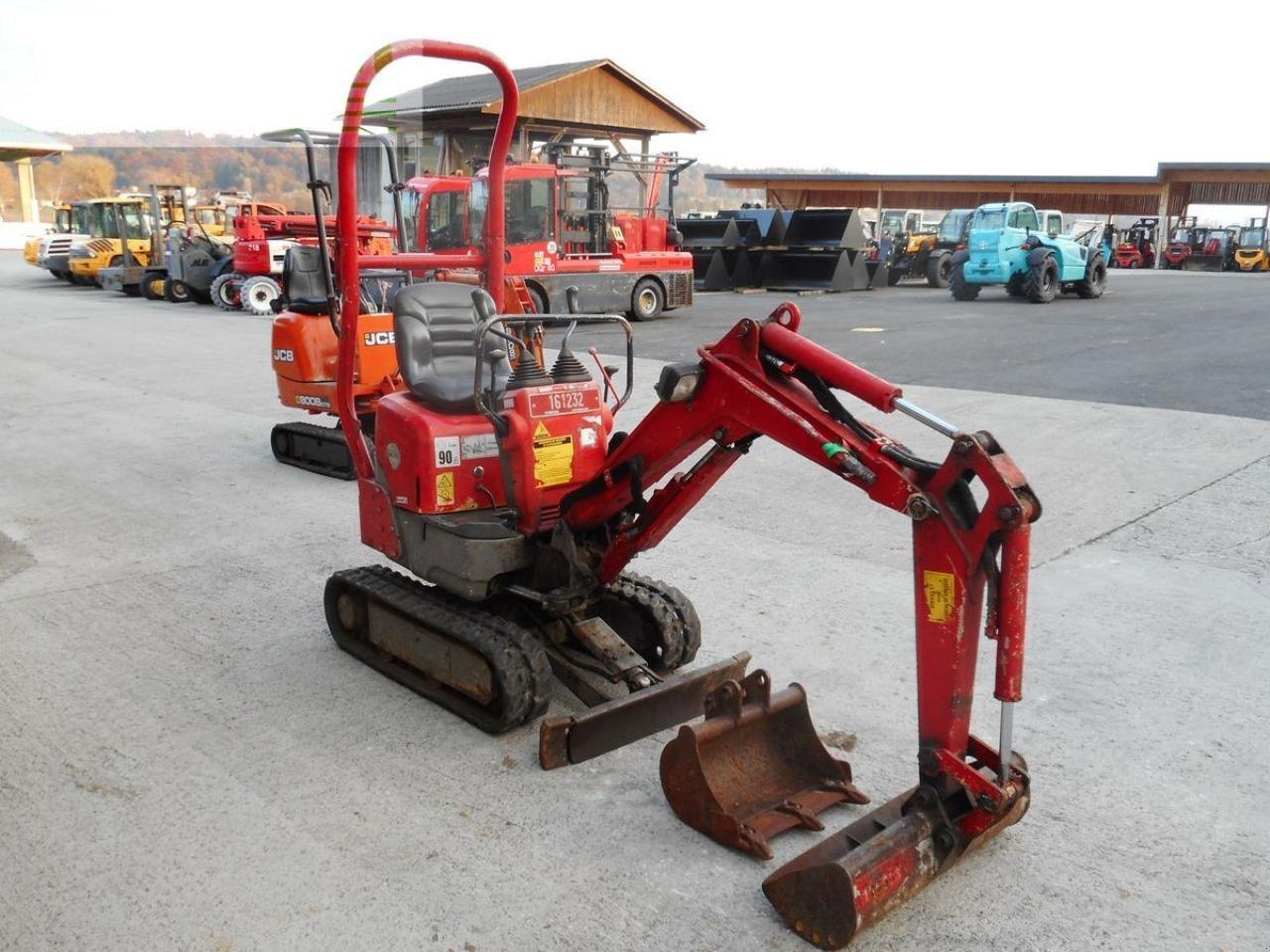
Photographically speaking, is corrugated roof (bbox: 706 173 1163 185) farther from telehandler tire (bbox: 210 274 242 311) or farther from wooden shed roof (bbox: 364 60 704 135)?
telehandler tire (bbox: 210 274 242 311)

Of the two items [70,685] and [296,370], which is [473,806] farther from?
[296,370]

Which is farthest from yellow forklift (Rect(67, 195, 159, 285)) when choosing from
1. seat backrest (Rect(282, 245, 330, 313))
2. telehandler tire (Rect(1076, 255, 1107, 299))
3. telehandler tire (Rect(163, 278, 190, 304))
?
telehandler tire (Rect(1076, 255, 1107, 299))

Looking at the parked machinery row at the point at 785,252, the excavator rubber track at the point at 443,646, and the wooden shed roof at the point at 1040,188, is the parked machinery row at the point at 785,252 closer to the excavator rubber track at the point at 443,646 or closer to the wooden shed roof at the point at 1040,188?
the wooden shed roof at the point at 1040,188

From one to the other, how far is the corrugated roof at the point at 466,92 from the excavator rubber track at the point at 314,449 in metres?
20.2

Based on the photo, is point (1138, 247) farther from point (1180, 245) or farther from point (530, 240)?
point (530, 240)

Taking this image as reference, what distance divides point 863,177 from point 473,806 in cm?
4351

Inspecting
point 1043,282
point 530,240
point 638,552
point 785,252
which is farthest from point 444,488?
point 785,252

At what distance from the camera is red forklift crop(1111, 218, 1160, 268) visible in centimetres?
3934

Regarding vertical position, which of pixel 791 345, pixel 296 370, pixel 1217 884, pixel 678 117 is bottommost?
pixel 1217 884

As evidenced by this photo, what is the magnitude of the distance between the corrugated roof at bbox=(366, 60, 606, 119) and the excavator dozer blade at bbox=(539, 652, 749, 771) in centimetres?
2505

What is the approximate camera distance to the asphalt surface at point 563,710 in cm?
294

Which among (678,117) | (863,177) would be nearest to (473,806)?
(678,117)

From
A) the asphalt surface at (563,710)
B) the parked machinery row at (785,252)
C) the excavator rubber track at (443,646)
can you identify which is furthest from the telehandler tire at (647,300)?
the excavator rubber track at (443,646)

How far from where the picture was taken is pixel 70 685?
4352 mm
